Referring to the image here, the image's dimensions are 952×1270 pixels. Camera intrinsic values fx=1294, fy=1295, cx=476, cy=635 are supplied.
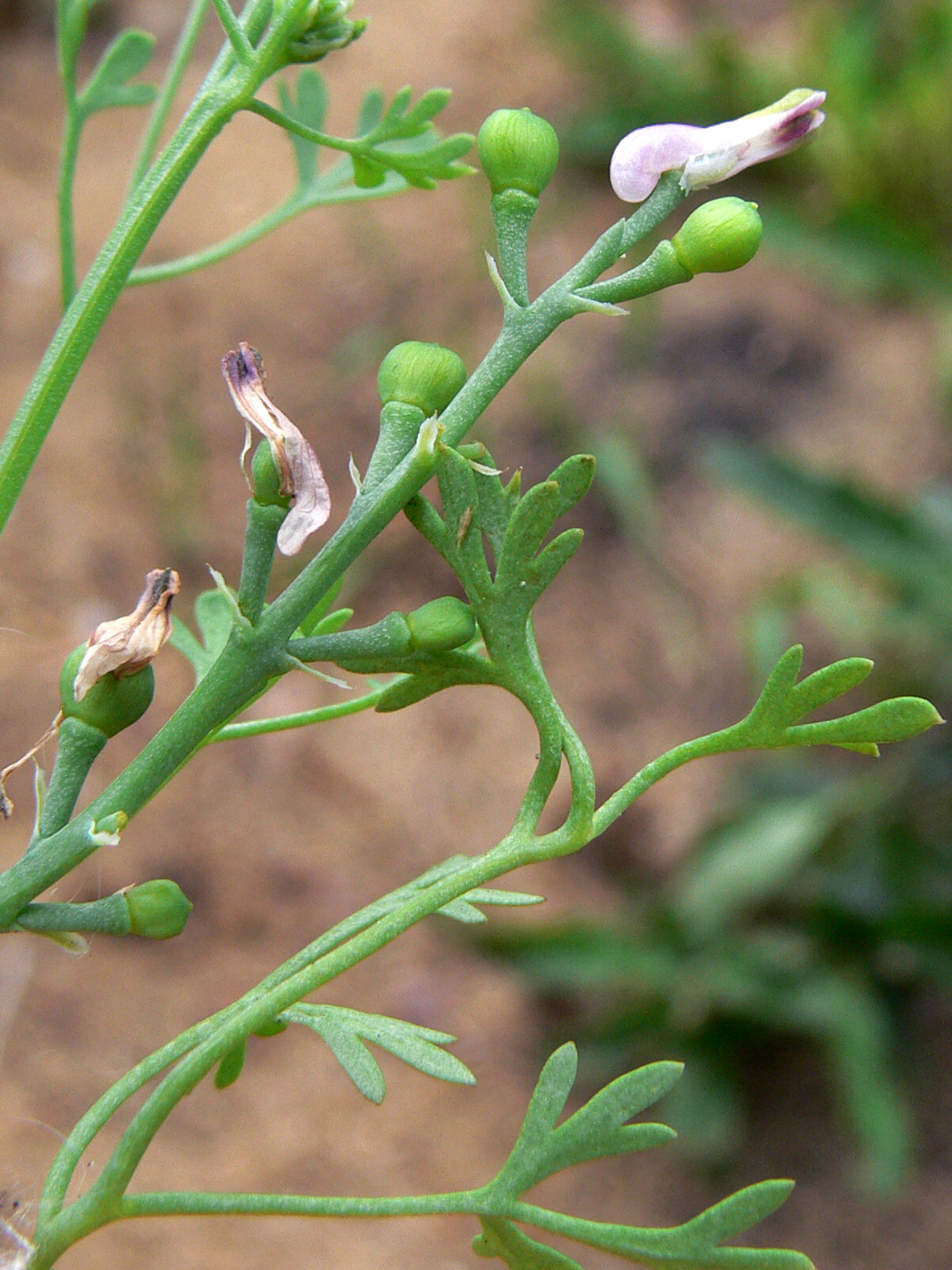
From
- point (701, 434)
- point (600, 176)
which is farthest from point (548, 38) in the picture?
point (701, 434)

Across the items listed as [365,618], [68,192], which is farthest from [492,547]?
[365,618]

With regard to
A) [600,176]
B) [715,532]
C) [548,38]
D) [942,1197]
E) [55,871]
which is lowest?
[942,1197]

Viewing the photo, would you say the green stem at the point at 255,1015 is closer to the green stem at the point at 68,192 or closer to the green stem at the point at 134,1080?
the green stem at the point at 134,1080

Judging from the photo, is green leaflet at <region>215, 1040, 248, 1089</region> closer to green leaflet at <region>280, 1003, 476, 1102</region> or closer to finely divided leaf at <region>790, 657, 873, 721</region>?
green leaflet at <region>280, 1003, 476, 1102</region>

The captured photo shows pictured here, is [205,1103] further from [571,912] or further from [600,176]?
[600,176]

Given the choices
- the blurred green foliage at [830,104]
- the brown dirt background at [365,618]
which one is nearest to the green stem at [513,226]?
the brown dirt background at [365,618]
